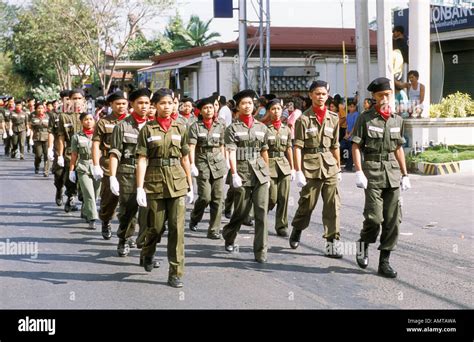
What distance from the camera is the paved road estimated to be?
6676 millimetres

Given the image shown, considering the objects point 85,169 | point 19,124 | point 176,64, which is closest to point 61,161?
point 85,169

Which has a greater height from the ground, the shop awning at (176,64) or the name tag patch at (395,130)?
the shop awning at (176,64)

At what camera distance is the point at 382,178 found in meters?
7.59

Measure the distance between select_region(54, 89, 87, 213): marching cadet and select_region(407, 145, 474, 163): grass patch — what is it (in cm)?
773

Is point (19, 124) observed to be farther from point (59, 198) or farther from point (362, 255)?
Answer: point (362, 255)

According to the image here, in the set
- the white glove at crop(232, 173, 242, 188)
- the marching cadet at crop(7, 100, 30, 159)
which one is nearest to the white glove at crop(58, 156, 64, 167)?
the white glove at crop(232, 173, 242, 188)

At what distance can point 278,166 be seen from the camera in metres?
9.91

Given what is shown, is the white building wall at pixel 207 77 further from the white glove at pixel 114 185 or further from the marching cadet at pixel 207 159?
the white glove at pixel 114 185

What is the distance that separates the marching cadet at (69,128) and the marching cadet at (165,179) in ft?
17.0

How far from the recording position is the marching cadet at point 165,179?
7223 millimetres

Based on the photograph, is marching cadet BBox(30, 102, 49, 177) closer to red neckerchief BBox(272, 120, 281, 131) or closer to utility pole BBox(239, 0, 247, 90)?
utility pole BBox(239, 0, 247, 90)

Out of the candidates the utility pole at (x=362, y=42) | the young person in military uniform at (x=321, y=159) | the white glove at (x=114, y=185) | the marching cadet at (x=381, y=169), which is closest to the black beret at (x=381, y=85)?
the marching cadet at (x=381, y=169)

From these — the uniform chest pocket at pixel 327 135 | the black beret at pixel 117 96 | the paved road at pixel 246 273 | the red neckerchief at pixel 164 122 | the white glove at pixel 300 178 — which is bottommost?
the paved road at pixel 246 273

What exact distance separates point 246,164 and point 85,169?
3184mm
